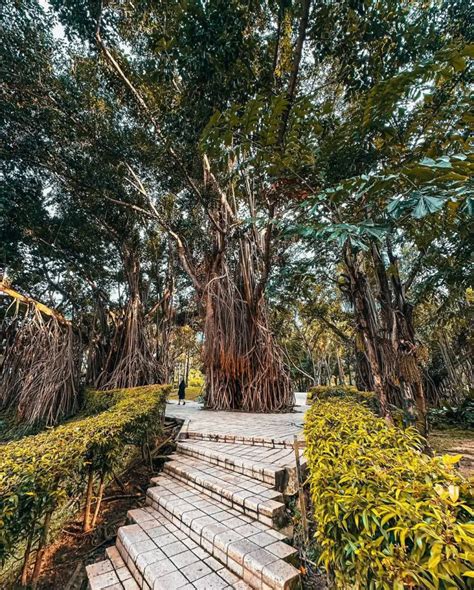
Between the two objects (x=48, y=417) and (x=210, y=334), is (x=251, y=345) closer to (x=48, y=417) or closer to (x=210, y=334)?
(x=210, y=334)

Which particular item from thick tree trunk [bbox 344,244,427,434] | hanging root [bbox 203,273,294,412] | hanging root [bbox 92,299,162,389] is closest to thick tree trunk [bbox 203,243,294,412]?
hanging root [bbox 203,273,294,412]

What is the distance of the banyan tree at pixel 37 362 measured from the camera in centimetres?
588

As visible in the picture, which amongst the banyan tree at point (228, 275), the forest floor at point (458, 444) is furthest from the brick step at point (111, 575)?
the banyan tree at point (228, 275)

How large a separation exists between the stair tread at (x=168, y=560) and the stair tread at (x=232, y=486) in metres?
0.43

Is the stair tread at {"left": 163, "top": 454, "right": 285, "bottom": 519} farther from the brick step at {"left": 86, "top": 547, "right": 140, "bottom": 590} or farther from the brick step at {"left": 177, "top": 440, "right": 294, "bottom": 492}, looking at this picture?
the brick step at {"left": 86, "top": 547, "right": 140, "bottom": 590}

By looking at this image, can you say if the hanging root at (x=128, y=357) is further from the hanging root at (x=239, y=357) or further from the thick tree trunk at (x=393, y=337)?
the thick tree trunk at (x=393, y=337)

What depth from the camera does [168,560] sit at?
174 centimetres

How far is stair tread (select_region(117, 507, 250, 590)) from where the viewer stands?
1.54 m

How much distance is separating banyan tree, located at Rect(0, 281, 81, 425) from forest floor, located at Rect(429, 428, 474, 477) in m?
7.31

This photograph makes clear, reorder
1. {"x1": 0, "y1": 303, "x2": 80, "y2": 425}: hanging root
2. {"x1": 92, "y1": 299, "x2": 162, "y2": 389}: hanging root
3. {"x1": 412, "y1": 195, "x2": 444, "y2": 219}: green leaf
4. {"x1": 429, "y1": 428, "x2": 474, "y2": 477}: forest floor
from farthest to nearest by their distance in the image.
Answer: {"x1": 92, "y1": 299, "x2": 162, "y2": 389}: hanging root, {"x1": 0, "y1": 303, "x2": 80, "y2": 425}: hanging root, {"x1": 429, "y1": 428, "x2": 474, "y2": 477}: forest floor, {"x1": 412, "y1": 195, "x2": 444, "y2": 219}: green leaf

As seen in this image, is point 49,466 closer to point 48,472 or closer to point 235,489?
point 48,472

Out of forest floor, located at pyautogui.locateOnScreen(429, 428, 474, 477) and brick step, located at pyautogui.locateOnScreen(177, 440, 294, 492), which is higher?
brick step, located at pyautogui.locateOnScreen(177, 440, 294, 492)

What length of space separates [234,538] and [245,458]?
1.04 m

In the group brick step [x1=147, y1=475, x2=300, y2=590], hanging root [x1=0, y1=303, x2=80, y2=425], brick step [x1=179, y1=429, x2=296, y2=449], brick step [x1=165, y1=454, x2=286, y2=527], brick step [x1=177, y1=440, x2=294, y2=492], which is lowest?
brick step [x1=147, y1=475, x2=300, y2=590]
